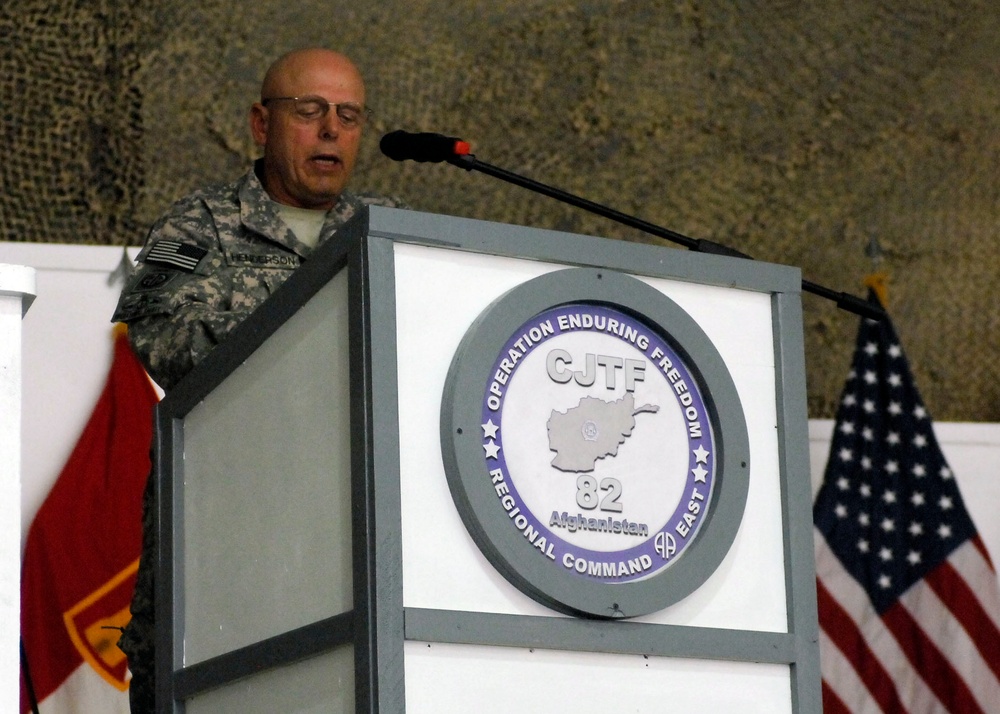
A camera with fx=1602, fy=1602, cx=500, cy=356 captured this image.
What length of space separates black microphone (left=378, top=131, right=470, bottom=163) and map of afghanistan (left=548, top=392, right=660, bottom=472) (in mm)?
638

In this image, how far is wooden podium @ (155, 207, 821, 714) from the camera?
163cm

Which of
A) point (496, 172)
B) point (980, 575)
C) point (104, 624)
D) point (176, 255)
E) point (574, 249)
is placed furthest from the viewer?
point (980, 575)

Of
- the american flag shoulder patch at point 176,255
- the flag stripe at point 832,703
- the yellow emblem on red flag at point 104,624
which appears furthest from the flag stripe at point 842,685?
the american flag shoulder patch at point 176,255

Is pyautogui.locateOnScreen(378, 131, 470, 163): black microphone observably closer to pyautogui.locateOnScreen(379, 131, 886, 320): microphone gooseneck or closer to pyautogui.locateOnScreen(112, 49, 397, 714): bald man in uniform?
pyautogui.locateOnScreen(379, 131, 886, 320): microphone gooseneck

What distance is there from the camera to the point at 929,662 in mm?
4523

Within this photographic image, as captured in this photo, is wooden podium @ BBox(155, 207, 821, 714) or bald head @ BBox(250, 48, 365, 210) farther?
bald head @ BBox(250, 48, 365, 210)

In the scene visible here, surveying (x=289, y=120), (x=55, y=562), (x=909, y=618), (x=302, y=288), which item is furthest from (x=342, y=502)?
(x=909, y=618)

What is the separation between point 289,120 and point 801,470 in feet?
4.45

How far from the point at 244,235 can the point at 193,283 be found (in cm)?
24

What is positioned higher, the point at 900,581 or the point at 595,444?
the point at 595,444

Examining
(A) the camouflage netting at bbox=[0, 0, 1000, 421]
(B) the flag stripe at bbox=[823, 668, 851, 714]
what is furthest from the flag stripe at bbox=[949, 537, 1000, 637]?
(A) the camouflage netting at bbox=[0, 0, 1000, 421]

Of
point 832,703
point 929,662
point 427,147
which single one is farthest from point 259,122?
point 929,662

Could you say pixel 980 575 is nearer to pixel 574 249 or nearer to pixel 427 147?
pixel 427 147

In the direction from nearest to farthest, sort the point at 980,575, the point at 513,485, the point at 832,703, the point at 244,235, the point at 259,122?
the point at 513,485 < the point at 244,235 < the point at 259,122 < the point at 832,703 < the point at 980,575
